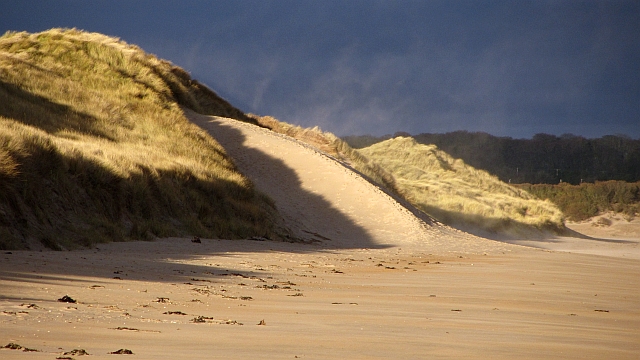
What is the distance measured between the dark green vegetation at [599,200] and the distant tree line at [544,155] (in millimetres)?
17208

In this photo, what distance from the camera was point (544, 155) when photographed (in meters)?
72.6

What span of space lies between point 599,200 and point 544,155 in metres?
30.0

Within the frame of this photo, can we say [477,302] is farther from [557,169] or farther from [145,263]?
[557,169]

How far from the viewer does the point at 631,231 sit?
37.9 meters

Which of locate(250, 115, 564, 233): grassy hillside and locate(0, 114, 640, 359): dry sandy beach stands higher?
locate(250, 115, 564, 233): grassy hillside

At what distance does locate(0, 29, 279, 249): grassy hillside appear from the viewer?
11.4 m

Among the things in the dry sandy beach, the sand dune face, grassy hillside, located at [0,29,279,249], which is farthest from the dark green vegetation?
the dry sandy beach

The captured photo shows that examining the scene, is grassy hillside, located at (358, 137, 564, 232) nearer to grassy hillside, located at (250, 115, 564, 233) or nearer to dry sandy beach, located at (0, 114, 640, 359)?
grassy hillside, located at (250, 115, 564, 233)

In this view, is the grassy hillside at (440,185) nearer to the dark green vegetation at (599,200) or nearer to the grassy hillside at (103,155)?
the dark green vegetation at (599,200)

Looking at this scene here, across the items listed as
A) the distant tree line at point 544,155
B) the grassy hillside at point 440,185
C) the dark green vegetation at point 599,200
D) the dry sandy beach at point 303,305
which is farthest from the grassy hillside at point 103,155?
the distant tree line at point 544,155

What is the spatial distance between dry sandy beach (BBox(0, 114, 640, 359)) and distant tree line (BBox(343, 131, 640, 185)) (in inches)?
1972

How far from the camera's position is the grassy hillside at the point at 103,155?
11438 mm

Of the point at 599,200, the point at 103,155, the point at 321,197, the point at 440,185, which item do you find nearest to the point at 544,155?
the point at 599,200

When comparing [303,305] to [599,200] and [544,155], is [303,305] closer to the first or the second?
[599,200]
